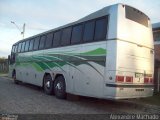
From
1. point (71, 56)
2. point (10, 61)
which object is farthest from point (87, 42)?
point (10, 61)

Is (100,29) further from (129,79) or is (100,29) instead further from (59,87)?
(59,87)

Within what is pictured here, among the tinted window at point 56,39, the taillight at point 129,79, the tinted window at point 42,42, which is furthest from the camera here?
the tinted window at point 42,42

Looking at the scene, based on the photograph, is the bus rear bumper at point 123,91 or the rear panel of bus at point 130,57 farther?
the rear panel of bus at point 130,57

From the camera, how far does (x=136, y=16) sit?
39.5ft

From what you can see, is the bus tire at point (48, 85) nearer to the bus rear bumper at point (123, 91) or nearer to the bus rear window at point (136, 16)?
the bus rear bumper at point (123, 91)

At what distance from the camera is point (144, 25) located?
12.3 meters

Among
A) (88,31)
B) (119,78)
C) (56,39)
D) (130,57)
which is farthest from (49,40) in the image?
(119,78)

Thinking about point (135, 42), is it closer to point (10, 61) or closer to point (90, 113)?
point (90, 113)

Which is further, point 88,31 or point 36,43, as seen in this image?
point 36,43

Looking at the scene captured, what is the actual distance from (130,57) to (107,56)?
0.98 m

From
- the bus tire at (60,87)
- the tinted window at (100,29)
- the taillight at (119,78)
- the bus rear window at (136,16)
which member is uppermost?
the bus rear window at (136,16)

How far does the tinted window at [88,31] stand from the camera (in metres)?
12.2

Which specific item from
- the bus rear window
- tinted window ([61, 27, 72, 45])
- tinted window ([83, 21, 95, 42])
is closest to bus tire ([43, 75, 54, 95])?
tinted window ([61, 27, 72, 45])

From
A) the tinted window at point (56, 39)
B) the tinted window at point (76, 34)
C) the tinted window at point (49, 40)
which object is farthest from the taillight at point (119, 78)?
the tinted window at point (49, 40)
